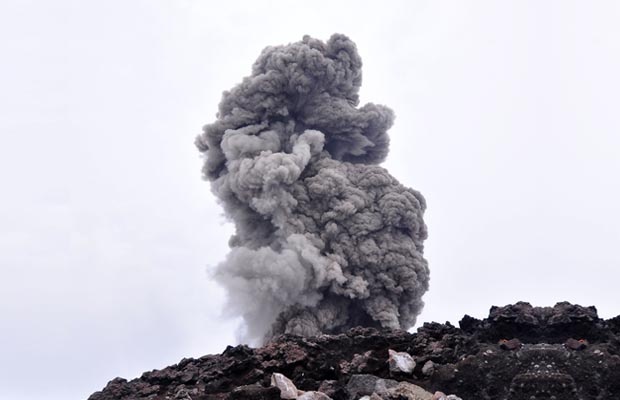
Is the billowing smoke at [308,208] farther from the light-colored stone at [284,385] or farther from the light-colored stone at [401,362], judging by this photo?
the light-colored stone at [284,385]

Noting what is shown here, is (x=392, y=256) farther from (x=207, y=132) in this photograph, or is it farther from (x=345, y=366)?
(x=345, y=366)

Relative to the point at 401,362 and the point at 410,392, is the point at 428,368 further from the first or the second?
the point at 410,392

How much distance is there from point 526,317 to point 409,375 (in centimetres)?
378

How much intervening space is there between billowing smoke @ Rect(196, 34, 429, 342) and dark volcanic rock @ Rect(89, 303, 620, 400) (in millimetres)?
11579

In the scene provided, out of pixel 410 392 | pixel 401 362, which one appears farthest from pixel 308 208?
pixel 410 392

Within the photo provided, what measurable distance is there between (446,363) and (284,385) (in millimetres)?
4286

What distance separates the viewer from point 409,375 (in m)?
21.3

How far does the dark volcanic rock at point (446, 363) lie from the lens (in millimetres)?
17938

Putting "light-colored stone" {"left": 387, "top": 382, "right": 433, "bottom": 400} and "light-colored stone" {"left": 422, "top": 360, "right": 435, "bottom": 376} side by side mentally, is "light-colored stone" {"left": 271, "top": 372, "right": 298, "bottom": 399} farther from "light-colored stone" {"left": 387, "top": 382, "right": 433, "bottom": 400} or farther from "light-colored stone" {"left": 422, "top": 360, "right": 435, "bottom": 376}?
"light-colored stone" {"left": 422, "top": 360, "right": 435, "bottom": 376}

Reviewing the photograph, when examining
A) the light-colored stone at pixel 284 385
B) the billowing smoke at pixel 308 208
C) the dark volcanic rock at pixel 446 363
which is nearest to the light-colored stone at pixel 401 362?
the dark volcanic rock at pixel 446 363

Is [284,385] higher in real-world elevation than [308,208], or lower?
lower

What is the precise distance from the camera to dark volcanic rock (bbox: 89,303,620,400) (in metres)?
17.9

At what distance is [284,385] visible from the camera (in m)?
20.8

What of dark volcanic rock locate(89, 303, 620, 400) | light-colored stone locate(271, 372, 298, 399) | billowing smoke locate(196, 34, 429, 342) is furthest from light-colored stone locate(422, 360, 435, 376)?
billowing smoke locate(196, 34, 429, 342)
